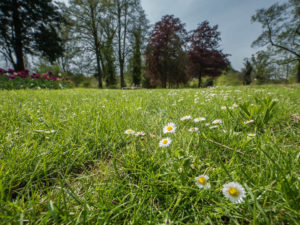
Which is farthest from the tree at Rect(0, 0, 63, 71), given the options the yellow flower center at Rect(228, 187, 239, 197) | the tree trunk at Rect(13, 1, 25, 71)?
the yellow flower center at Rect(228, 187, 239, 197)

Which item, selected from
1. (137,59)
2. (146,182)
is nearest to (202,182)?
(146,182)

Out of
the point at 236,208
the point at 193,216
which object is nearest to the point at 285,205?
the point at 236,208

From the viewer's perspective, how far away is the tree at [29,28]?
1256cm

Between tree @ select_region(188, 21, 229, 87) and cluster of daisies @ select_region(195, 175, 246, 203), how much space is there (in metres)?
21.2

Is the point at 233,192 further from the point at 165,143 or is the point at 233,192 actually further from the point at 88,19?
the point at 88,19

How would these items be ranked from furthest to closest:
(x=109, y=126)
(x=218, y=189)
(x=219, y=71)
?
(x=219, y=71)
(x=109, y=126)
(x=218, y=189)

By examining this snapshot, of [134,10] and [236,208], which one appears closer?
[236,208]

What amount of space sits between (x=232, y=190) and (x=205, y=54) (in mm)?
22219

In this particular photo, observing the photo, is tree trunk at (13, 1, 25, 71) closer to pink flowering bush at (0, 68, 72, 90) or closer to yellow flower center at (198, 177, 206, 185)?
pink flowering bush at (0, 68, 72, 90)

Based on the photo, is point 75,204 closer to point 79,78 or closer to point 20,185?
point 20,185

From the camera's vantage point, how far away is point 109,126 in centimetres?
135

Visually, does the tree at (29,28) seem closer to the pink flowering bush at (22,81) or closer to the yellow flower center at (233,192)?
the pink flowering bush at (22,81)

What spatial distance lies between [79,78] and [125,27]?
13570 mm

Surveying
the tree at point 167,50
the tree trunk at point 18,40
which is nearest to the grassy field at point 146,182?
the tree trunk at point 18,40
